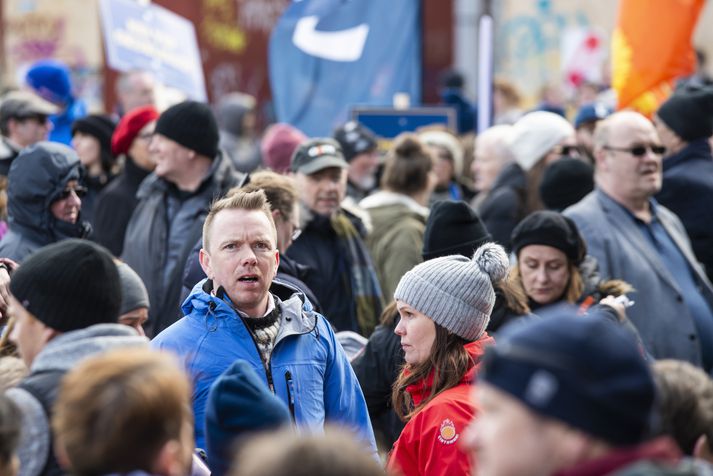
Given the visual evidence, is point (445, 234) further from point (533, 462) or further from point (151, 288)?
point (533, 462)

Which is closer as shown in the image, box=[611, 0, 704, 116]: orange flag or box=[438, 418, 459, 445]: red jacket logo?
box=[438, 418, 459, 445]: red jacket logo

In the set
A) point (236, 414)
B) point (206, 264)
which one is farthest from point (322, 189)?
point (236, 414)

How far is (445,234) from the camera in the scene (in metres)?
5.82

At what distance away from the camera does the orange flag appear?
977 centimetres

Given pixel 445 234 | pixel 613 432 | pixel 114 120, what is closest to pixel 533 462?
pixel 613 432

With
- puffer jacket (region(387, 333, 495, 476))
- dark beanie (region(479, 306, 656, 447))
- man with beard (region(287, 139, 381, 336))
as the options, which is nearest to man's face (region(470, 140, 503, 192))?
man with beard (region(287, 139, 381, 336))

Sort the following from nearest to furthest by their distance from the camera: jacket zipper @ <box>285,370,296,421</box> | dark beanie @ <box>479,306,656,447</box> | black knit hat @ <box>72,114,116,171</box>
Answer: dark beanie @ <box>479,306,656,447</box>, jacket zipper @ <box>285,370,296,421</box>, black knit hat @ <box>72,114,116,171</box>

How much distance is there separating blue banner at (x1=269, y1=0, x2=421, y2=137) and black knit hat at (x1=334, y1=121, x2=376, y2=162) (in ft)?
5.39

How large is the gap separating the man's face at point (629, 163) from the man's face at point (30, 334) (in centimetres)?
437

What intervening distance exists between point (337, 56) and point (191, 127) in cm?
380

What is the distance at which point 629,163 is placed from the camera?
7.11m

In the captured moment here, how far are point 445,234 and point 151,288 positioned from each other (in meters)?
1.86

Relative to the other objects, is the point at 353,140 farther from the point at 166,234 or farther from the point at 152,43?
the point at 166,234

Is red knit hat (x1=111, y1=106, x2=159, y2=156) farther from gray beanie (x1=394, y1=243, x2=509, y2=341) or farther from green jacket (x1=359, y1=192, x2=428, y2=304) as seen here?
gray beanie (x1=394, y1=243, x2=509, y2=341)
